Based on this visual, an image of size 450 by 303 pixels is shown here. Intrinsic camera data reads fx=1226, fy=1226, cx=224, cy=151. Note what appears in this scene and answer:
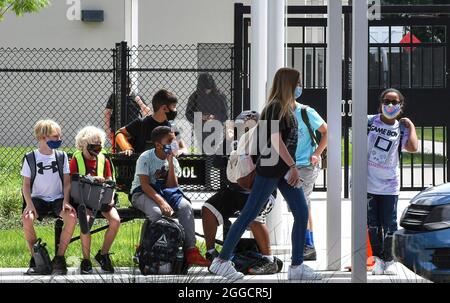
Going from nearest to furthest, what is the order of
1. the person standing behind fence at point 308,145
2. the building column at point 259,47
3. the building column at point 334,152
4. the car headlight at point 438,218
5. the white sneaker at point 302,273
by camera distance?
1. the car headlight at point 438,218
2. the white sneaker at point 302,273
3. the building column at point 334,152
4. the person standing behind fence at point 308,145
5. the building column at point 259,47

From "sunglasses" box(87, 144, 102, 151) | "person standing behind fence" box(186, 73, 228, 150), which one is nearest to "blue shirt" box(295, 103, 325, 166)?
"sunglasses" box(87, 144, 102, 151)

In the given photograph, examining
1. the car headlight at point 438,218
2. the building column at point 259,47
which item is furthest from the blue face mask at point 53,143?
the car headlight at point 438,218

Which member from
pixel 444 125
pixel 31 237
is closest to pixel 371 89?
pixel 444 125

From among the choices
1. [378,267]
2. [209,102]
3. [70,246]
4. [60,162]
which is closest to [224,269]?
[378,267]

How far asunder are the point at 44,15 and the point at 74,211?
69.5ft

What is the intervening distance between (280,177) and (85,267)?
192cm

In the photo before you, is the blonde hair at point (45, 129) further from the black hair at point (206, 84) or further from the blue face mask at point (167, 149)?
the black hair at point (206, 84)

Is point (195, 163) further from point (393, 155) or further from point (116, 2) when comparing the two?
point (116, 2)

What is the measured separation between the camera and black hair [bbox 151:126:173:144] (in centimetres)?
1102

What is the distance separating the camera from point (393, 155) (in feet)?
35.9

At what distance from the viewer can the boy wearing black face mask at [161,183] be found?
432 inches

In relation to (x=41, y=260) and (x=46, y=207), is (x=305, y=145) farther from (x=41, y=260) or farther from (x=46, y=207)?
(x=41, y=260)

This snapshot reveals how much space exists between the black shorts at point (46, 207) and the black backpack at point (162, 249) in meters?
0.91

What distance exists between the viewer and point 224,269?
10.1 m
